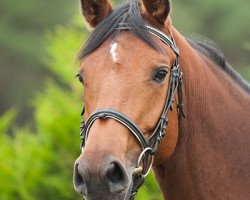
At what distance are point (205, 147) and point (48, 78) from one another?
913 cm

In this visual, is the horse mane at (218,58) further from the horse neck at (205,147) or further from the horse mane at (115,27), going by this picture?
the horse mane at (115,27)

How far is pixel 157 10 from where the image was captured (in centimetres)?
552

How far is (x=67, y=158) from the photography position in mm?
10570

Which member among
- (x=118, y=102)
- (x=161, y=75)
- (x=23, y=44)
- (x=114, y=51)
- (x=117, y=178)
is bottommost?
(x=117, y=178)

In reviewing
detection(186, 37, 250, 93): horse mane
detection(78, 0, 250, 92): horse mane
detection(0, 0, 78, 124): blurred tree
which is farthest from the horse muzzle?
detection(0, 0, 78, 124): blurred tree

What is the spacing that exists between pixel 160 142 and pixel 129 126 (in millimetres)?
383

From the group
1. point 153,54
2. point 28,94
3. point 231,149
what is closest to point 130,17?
point 153,54

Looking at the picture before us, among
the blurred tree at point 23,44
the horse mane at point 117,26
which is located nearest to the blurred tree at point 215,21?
the blurred tree at point 23,44

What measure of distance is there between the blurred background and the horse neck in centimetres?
84

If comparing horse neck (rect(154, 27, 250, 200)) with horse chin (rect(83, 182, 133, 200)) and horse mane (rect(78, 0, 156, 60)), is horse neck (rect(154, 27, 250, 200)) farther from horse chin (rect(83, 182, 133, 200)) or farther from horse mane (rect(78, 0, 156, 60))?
horse chin (rect(83, 182, 133, 200))

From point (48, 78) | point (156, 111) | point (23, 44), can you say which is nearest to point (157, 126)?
point (156, 111)

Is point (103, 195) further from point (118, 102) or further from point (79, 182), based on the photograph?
point (118, 102)

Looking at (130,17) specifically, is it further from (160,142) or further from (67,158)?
(67,158)

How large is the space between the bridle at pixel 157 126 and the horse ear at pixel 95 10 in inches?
10.6
